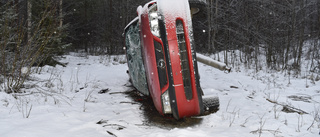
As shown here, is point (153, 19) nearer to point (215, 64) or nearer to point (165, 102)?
point (215, 64)

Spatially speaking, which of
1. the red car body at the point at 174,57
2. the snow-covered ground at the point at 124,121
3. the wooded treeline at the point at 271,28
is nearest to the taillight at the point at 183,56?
the red car body at the point at 174,57

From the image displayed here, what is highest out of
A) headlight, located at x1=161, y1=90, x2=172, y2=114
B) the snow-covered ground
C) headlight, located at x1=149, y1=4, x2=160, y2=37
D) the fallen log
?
headlight, located at x1=149, y1=4, x2=160, y2=37

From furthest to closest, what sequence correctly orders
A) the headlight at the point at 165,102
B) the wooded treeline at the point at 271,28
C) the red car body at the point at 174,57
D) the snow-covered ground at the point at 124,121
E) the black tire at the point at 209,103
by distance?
the wooded treeline at the point at 271,28 → the black tire at the point at 209,103 → the headlight at the point at 165,102 → the red car body at the point at 174,57 → the snow-covered ground at the point at 124,121

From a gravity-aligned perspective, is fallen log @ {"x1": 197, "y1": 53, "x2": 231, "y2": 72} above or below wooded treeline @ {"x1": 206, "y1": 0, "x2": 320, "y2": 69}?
below

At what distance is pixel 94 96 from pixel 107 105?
2.20 feet

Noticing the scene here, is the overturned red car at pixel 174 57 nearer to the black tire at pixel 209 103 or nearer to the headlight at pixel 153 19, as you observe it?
the headlight at pixel 153 19

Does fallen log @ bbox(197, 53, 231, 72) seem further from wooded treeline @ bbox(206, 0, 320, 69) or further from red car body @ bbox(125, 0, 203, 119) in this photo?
wooded treeline @ bbox(206, 0, 320, 69)

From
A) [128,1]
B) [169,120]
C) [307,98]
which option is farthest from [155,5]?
[128,1]

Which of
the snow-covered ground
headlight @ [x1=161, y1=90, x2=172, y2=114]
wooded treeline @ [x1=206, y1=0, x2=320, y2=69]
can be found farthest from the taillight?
wooded treeline @ [x1=206, y1=0, x2=320, y2=69]

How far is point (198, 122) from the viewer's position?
8.40 ft

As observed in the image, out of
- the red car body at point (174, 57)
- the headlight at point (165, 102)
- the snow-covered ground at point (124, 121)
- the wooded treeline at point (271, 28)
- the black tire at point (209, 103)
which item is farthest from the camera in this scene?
the wooded treeline at point (271, 28)

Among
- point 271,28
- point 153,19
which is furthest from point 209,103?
point 271,28

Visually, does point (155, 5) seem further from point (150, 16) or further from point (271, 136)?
point (271, 136)

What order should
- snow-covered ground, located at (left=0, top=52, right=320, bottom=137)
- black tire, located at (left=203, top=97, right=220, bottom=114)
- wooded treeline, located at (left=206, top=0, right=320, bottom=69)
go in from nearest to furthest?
snow-covered ground, located at (left=0, top=52, right=320, bottom=137) → black tire, located at (left=203, top=97, right=220, bottom=114) → wooded treeline, located at (left=206, top=0, right=320, bottom=69)
